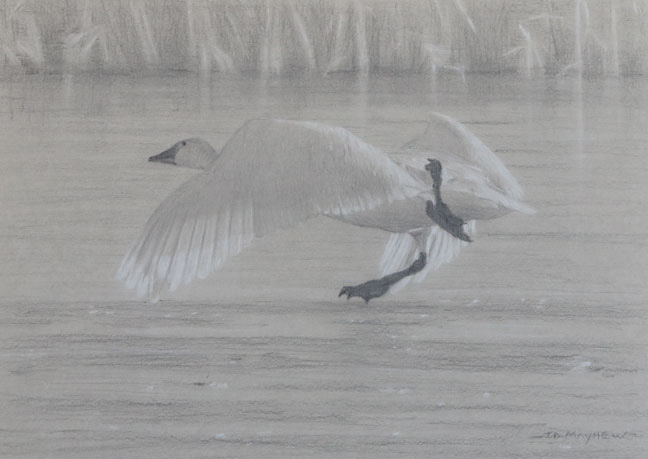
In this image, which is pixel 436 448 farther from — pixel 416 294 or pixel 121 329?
pixel 121 329

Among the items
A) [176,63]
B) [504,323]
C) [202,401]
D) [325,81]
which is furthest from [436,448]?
[176,63]

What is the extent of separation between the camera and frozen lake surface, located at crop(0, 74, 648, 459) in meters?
1.72

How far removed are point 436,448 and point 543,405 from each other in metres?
0.24

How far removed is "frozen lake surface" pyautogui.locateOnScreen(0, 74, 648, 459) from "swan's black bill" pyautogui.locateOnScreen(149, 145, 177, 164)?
0.06 ft

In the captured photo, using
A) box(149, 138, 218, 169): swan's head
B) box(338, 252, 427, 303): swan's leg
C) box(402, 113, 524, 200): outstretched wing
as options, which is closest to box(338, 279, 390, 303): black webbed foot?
box(338, 252, 427, 303): swan's leg

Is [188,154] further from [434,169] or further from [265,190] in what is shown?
[434,169]

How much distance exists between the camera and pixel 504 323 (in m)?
1.75

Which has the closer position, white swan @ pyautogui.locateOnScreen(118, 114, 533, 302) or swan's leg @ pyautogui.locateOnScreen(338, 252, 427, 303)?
white swan @ pyautogui.locateOnScreen(118, 114, 533, 302)

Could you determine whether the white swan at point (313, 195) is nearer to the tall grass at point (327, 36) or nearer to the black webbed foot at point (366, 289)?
the black webbed foot at point (366, 289)

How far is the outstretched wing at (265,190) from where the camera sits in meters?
1.62
